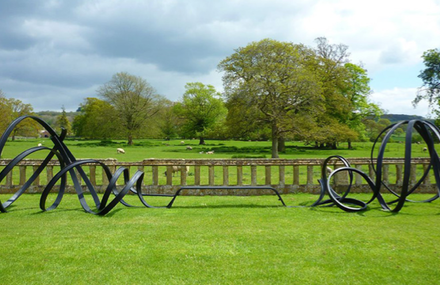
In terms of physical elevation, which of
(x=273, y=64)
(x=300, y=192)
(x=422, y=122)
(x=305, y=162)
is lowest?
(x=300, y=192)

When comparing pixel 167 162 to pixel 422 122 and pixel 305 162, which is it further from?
pixel 422 122

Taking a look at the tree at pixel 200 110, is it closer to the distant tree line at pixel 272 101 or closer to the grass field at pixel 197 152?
the distant tree line at pixel 272 101

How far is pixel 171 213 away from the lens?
7305 millimetres

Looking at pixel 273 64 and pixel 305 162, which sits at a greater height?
pixel 273 64

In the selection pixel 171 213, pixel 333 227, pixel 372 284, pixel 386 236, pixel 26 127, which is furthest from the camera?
pixel 26 127

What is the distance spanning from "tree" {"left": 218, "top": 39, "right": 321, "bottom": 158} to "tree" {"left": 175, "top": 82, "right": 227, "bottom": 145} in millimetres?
21931

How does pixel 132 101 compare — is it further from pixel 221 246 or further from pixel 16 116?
pixel 221 246

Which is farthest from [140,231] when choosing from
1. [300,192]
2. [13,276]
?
[300,192]

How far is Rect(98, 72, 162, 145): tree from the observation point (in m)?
51.7

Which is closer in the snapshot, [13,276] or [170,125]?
[13,276]

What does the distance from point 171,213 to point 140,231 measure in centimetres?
147

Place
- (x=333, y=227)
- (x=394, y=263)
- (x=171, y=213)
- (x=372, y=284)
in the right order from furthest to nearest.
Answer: (x=171, y=213), (x=333, y=227), (x=394, y=263), (x=372, y=284)

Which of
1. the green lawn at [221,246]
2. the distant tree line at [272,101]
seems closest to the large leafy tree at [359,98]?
the distant tree line at [272,101]

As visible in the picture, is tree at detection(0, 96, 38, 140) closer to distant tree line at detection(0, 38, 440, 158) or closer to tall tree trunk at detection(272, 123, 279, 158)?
distant tree line at detection(0, 38, 440, 158)
